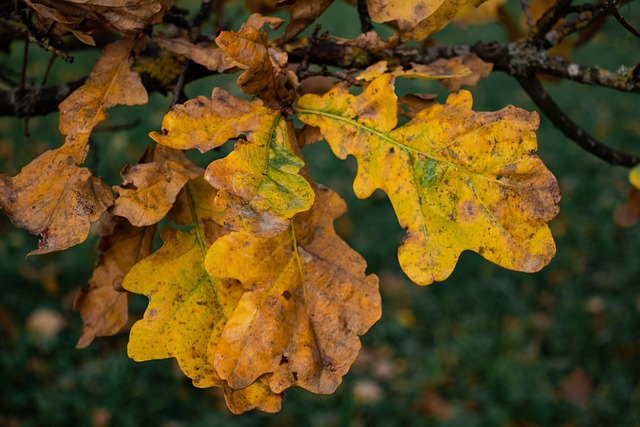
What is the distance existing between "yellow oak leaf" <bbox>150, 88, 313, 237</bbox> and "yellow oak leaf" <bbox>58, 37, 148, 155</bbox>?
0.09 metres

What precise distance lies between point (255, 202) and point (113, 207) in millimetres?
168

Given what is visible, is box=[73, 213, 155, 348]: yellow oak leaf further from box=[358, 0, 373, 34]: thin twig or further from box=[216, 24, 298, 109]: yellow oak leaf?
box=[358, 0, 373, 34]: thin twig

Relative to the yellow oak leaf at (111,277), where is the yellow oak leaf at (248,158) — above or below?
above

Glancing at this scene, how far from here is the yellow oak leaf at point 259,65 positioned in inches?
23.9

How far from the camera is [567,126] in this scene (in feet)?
3.23

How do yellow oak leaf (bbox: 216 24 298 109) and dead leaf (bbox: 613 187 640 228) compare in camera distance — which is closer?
yellow oak leaf (bbox: 216 24 298 109)

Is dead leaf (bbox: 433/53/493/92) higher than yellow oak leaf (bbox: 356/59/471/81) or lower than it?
lower

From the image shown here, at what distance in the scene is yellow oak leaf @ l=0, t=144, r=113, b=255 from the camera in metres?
0.60

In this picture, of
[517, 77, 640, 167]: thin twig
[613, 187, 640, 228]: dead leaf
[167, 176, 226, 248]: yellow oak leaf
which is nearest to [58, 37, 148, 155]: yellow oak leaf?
[167, 176, 226, 248]: yellow oak leaf

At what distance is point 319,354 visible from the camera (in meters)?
0.64

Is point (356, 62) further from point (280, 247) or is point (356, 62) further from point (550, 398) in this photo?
point (550, 398)

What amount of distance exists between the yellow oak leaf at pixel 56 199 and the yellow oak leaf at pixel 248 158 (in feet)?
0.30

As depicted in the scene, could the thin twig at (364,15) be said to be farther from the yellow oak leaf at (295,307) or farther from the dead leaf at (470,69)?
the yellow oak leaf at (295,307)

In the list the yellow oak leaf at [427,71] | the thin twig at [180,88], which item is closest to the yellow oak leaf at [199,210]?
the thin twig at [180,88]
